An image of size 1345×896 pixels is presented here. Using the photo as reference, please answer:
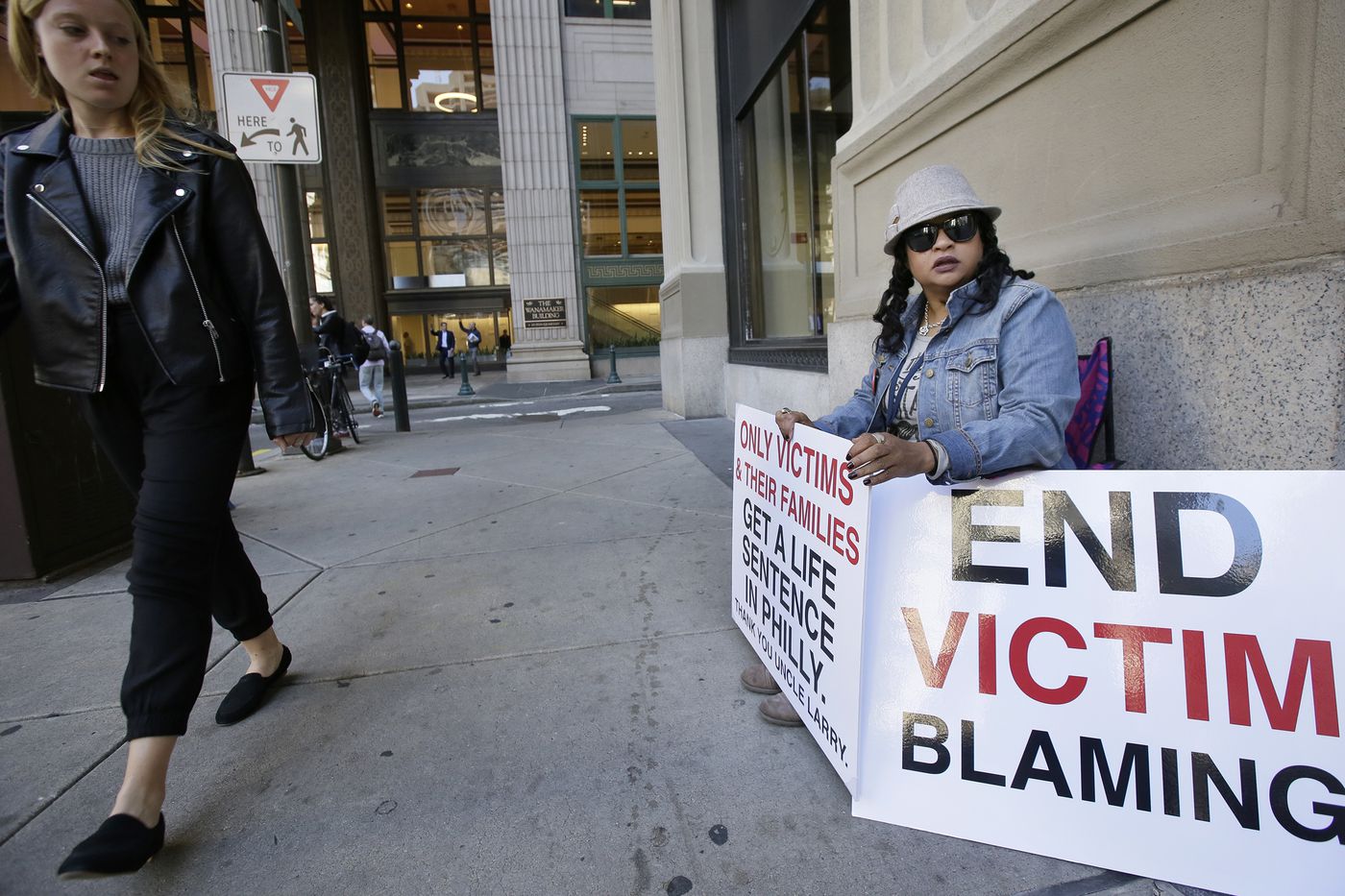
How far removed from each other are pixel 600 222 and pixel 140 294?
2141cm

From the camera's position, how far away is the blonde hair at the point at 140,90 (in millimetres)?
1790

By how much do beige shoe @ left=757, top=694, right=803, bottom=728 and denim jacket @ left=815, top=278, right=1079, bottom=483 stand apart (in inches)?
36.8

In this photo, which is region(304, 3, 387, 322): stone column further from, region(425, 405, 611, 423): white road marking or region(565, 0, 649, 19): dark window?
region(425, 405, 611, 423): white road marking

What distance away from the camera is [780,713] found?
2135mm

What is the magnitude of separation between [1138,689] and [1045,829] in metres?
0.38

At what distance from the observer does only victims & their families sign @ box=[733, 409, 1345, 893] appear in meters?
1.35

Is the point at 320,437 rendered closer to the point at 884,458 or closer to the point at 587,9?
the point at 884,458

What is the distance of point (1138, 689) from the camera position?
1.47m

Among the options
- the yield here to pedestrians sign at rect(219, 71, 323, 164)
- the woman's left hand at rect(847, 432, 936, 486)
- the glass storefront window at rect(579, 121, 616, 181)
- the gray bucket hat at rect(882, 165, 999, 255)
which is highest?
the glass storefront window at rect(579, 121, 616, 181)

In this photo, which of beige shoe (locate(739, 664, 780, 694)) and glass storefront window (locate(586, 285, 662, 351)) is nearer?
beige shoe (locate(739, 664, 780, 694))

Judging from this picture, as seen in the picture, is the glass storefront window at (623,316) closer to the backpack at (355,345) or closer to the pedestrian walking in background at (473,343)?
the pedestrian walking in background at (473,343)

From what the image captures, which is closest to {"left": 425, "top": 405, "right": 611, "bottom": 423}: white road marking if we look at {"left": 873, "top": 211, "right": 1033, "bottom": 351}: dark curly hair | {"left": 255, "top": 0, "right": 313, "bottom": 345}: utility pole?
{"left": 255, "top": 0, "right": 313, "bottom": 345}: utility pole

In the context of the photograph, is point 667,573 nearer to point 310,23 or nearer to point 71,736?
point 71,736

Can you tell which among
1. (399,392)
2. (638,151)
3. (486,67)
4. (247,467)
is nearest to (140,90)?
(247,467)
